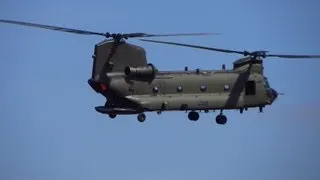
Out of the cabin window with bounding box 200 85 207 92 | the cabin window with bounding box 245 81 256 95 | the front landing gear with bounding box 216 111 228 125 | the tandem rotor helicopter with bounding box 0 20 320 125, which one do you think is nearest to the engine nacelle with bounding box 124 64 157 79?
the tandem rotor helicopter with bounding box 0 20 320 125

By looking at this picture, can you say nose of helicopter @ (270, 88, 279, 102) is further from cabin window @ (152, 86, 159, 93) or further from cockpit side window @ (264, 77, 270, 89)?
cabin window @ (152, 86, 159, 93)

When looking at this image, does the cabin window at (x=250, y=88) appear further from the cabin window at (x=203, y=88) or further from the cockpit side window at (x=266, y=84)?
the cabin window at (x=203, y=88)

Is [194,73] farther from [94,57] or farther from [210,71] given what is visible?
[94,57]

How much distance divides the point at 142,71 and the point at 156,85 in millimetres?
1575

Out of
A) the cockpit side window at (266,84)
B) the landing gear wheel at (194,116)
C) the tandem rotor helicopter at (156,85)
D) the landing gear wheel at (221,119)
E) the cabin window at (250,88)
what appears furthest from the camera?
the cockpit side window at (266,84)

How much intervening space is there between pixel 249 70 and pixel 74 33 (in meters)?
15.0

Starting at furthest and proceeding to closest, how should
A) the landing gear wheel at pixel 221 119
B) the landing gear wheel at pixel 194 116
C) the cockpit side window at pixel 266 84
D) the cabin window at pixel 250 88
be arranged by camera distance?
1. the cockpit side window at pixel 266 84
2. the cabin window at pixel 250 88
3. the landing gear wheel at pixel 221 119
4. the landing gear wheel at pixel 194 116

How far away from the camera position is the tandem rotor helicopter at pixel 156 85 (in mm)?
58250

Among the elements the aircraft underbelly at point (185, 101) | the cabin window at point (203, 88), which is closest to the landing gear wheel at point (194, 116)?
the aircraft underbelly at point (185, 101)

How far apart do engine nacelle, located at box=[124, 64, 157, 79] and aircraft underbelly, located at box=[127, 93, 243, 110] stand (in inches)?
60.4

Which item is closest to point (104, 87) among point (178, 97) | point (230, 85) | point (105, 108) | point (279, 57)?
A: point (105, 108)

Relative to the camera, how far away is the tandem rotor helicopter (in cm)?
5825

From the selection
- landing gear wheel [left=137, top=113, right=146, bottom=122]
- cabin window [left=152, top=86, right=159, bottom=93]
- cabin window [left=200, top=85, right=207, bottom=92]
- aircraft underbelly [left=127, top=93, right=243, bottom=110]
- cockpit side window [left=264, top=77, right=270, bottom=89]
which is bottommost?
landing gear wheel [left=137, top=113, right=146, bottom=122]

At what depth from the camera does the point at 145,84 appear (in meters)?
59.1
